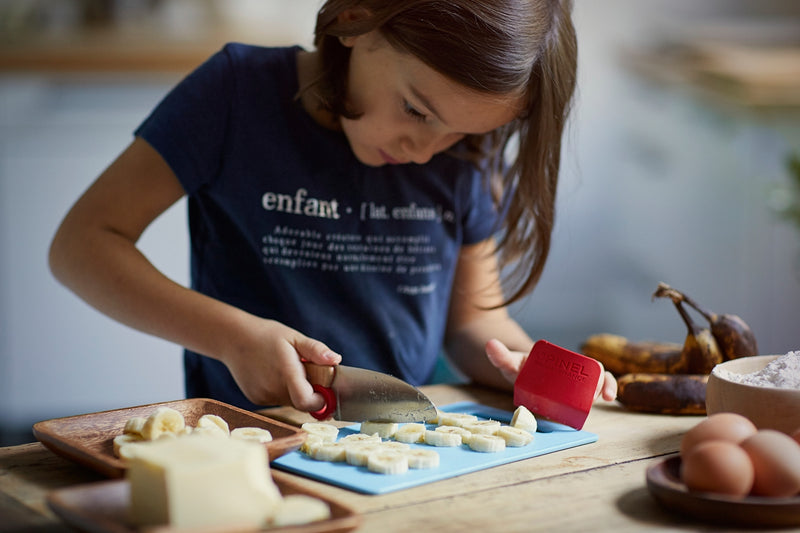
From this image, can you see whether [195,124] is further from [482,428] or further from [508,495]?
[508,495]

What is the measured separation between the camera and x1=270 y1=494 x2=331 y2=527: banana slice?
63 centimetres

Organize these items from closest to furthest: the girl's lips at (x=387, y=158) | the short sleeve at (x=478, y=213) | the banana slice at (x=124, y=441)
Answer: the banana slice at (x=124, y=441) < the girl's lips at (x=387, y=158) < the short sleeve at (x=478, y=213)

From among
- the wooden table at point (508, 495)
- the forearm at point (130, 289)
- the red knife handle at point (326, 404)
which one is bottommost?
the wooden table at point (508, 495)

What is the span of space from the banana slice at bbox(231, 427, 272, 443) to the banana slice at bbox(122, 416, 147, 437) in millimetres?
93

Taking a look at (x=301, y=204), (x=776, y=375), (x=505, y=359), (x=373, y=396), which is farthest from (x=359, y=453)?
(x=301, y=204)

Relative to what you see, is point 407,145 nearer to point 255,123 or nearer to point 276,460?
point 255,123

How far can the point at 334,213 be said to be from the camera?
136 centimetres

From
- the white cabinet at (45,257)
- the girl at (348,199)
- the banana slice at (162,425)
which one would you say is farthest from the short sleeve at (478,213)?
the white cabinet at (45,257)

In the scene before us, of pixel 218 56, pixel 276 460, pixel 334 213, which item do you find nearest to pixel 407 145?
pixel 334 213

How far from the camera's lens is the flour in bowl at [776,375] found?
35.3 inches

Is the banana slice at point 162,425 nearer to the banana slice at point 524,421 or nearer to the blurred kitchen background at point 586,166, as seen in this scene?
the banana slice at point 524,421

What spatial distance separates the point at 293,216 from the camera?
133 centimetres

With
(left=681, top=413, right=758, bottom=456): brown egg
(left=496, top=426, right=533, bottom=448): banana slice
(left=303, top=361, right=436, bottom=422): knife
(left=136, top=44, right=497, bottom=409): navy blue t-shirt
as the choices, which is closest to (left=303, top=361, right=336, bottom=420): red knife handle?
(left=303, top=361, right=436, bottom=422): knife

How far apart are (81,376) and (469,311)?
74.0 inches
